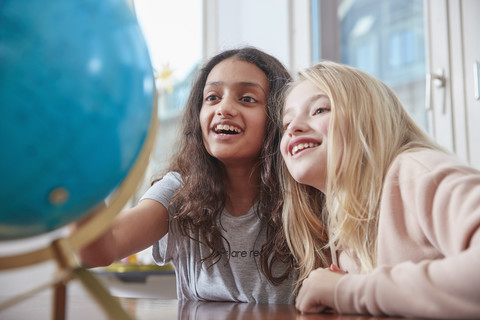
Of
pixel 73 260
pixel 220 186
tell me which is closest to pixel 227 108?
pixel 220 186

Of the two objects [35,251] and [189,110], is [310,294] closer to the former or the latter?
[35,251]

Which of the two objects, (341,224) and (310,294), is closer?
(310,294)

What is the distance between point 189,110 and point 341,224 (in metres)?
0.72

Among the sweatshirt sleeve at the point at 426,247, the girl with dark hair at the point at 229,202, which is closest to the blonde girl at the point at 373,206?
the sweatshirt sleeve at the point at 426,247

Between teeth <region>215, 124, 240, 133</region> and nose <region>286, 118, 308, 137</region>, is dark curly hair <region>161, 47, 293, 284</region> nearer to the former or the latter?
teeth <region>215, 124, 240, 133</region>

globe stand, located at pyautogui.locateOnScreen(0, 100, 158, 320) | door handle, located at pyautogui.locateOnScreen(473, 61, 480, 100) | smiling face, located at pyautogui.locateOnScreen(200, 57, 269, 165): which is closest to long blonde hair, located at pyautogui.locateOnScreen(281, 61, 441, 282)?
smiling face, located at pyautogui.locateOnScreen(200, 57, 269, 165)

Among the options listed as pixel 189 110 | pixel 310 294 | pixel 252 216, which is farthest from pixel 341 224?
pixel 189 110

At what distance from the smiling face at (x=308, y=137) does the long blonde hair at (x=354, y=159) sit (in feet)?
0.10

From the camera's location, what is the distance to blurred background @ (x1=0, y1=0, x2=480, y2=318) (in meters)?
2.08

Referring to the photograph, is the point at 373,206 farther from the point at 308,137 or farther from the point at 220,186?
the point at 220,186

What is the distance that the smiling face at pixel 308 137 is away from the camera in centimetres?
113

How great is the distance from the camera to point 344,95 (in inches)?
44.4

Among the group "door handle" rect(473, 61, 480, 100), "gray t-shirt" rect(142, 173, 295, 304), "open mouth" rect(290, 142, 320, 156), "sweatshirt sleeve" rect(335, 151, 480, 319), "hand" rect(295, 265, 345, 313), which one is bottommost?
"gray t-shirt" rect(142, 173, 295, 304)

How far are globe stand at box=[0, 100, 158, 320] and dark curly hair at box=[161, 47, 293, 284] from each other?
2.75 ft
